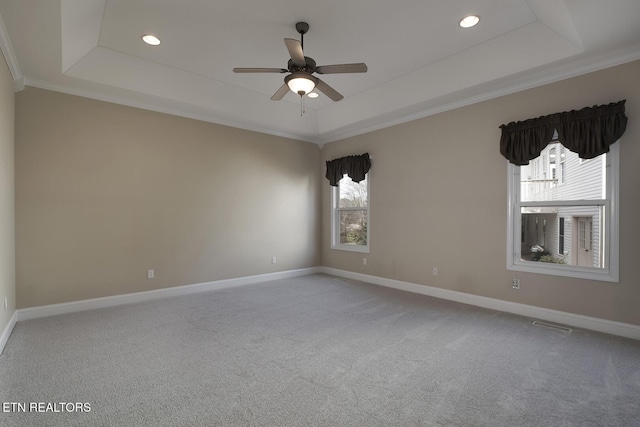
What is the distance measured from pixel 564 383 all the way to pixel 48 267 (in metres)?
5.34

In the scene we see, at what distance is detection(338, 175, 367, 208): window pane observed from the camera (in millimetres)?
6027

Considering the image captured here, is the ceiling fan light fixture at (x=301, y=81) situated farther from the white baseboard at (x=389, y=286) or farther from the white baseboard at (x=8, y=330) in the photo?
the white baseboard at (x=8, y=330)

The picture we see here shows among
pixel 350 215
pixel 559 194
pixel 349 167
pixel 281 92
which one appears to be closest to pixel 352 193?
pixel 350 215

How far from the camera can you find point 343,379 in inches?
93.7

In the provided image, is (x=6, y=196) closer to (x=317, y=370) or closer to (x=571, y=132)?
(x=317, y=370)

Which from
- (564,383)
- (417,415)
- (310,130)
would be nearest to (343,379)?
(417,415)

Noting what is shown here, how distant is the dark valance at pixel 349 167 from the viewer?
18.8 feet

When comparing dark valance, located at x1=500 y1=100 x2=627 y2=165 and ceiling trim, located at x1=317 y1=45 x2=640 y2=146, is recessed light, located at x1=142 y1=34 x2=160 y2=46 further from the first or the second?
dark valance, located at x1=500 y1=100 x2=627 y2=165

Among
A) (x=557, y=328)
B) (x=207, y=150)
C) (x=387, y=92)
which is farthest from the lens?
(x=207, y=150)

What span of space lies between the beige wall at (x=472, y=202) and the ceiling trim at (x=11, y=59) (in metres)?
4.67

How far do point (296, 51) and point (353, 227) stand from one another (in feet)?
12.9

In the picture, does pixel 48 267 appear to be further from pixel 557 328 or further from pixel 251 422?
pixel 557 328

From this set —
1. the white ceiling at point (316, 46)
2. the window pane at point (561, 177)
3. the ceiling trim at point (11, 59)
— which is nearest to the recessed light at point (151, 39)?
the white ceiling at point (316, 46)

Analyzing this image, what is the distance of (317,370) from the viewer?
2520 millimetres
